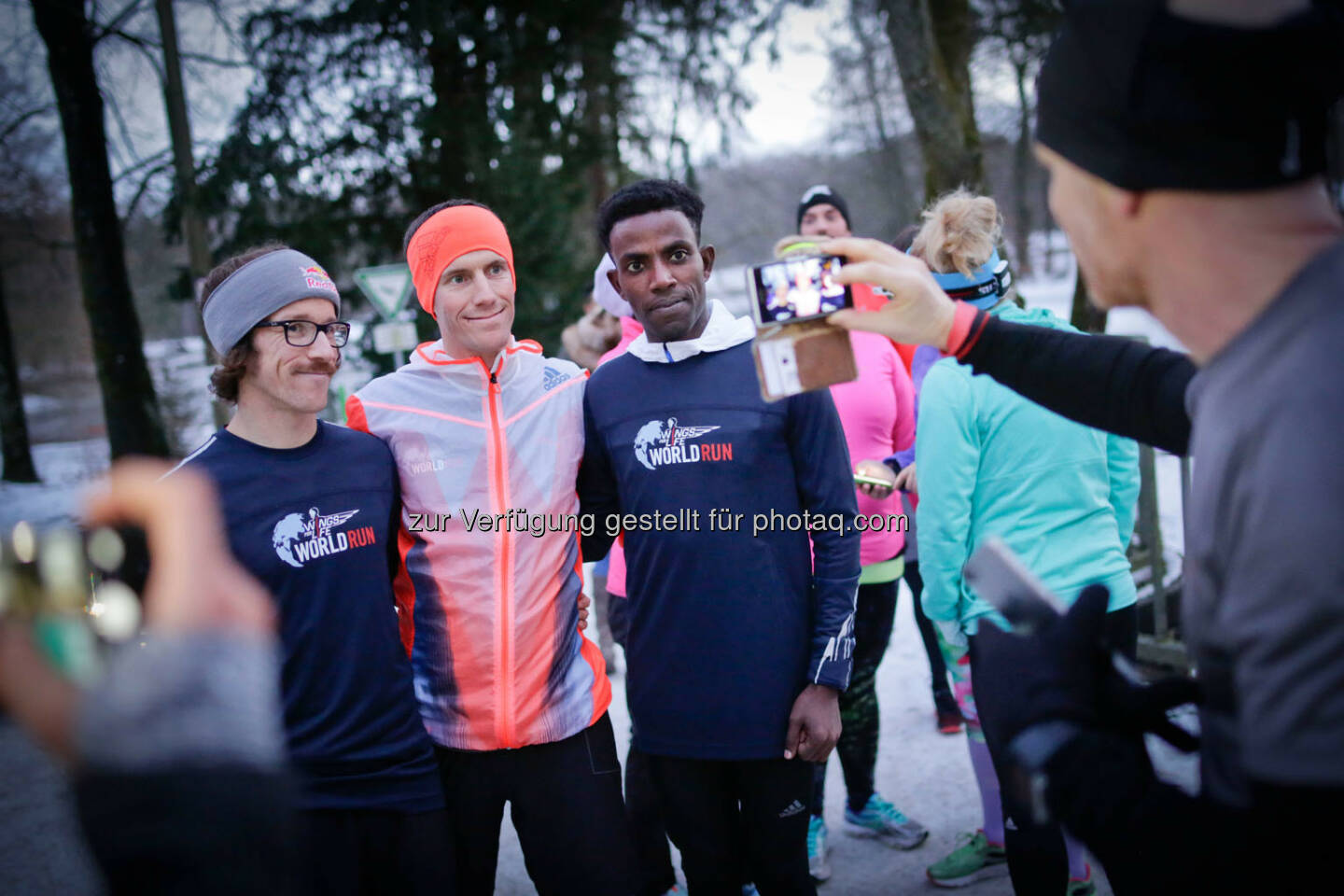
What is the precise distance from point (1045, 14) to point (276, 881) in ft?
37.4

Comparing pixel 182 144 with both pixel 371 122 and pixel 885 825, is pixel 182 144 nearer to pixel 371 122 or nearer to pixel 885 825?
pixel 371 122

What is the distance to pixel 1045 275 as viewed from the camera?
116 ft

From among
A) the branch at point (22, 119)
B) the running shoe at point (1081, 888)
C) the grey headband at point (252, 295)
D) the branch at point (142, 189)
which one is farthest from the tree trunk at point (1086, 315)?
the branch at point (22, 119)

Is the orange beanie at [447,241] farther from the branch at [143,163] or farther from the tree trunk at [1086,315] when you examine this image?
the branch at [143,163]

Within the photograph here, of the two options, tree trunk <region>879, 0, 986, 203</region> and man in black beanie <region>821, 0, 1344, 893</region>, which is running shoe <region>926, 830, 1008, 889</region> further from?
tree trunk <region>879, 0, 986, 203</region>

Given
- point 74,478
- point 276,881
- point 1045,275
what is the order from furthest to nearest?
point 1045,275 → point 74,478 → point 276,881

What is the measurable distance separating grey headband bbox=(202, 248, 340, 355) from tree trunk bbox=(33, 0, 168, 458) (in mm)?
10996

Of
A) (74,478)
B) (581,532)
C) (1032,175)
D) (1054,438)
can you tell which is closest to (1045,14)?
(1054,438)

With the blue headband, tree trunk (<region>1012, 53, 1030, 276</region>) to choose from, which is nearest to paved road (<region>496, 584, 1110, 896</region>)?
the blue headband

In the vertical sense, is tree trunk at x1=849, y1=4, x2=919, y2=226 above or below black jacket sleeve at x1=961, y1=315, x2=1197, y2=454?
above

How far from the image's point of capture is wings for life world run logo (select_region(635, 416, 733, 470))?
2.46 meters

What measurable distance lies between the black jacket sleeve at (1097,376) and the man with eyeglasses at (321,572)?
161 cm

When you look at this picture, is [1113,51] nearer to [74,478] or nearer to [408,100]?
[408,100]

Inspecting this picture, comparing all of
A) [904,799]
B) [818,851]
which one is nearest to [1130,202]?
[818,851]
